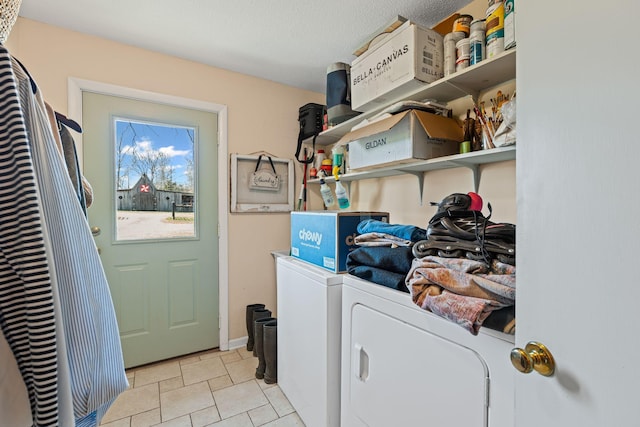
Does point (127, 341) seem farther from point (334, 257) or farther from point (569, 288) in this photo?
point (569, 288)

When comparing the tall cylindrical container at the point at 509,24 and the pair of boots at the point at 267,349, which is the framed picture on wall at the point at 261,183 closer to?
the pair of boots at the point at 267,349

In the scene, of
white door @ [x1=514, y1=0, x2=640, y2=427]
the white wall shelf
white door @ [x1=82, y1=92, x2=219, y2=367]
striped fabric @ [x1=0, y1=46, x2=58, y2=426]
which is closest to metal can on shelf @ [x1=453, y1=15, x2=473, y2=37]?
the white wall shelf

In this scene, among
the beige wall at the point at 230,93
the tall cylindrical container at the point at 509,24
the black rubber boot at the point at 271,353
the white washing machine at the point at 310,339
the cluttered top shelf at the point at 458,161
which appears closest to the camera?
the tall cylindrical container at the point at 509,24

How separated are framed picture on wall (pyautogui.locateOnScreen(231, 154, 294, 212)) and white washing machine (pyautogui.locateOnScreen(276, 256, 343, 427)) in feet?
2.80

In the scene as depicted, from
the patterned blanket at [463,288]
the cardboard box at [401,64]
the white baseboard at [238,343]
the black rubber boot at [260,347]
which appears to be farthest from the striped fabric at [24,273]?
the white baseboard at [238,343]

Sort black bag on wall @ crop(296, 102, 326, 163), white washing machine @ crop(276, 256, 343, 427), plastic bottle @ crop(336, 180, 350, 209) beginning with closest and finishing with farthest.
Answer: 1. white washing machine @ crop(276, 256, 343, 427)
2. plastic bottle @ crop(336, 180, 350, 209)
3. black bag on wall @ crop(296, 102, 326, 163)

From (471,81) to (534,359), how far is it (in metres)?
1.29

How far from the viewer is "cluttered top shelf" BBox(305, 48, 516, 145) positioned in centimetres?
123

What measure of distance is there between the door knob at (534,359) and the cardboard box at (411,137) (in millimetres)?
1035

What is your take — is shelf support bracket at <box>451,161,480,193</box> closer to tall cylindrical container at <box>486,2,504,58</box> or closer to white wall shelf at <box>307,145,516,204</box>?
white wall shelf at <box>307,145,516,204</box>

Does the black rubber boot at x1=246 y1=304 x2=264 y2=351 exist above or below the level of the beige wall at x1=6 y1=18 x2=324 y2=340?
below

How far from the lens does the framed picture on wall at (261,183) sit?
246cm

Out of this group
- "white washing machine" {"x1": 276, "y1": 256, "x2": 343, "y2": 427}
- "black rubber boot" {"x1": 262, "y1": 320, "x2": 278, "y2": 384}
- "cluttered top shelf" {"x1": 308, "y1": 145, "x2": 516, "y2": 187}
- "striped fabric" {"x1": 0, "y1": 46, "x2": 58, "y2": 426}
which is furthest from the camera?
"black rubber boot" {"x1": 262, "y1": 320, "x2": 278, "y2": 384}

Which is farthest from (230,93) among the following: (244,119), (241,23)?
(241,23)
